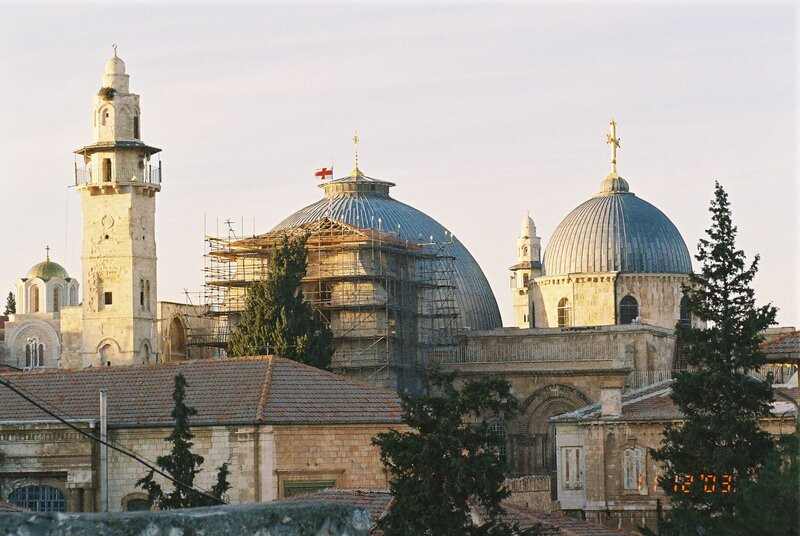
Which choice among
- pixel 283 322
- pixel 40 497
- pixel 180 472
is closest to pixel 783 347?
pixel 180 472

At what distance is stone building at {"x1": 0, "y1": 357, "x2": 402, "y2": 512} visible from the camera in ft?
113

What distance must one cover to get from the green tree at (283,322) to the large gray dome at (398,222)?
778 centimetres

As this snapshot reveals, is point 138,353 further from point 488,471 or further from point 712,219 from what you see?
point 488,471

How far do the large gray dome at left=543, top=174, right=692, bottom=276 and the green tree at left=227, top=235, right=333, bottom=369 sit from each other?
46.9 feet

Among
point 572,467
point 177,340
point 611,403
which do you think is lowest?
point 572,467

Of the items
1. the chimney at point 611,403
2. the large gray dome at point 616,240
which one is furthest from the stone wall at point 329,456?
the large gray dome at point 616,240

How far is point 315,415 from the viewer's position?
3534 centimetres

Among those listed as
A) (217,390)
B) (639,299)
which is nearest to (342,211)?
(639,299)

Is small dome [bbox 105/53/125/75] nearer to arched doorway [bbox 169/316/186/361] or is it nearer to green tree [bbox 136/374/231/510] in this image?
arched doorway [bbox 169/316/186/361]

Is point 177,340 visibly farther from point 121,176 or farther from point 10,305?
point 10,305

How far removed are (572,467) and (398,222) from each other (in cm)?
2190

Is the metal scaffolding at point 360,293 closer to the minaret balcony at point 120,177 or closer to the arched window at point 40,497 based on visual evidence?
the minaret balcony at point 120,177

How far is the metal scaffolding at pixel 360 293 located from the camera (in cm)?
5591

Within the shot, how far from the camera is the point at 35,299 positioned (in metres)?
88.8
